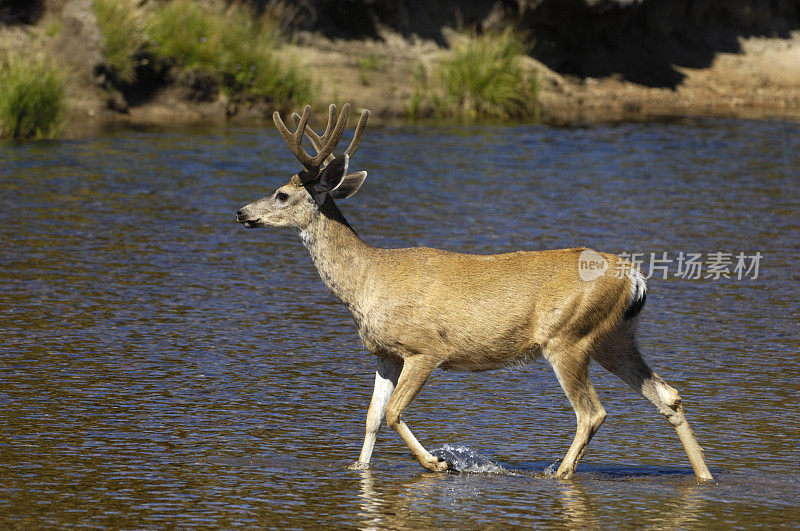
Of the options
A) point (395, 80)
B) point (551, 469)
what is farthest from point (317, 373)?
point (395, 80)

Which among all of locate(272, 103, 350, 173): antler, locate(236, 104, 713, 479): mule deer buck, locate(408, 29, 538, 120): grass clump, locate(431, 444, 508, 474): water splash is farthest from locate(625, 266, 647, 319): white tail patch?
locate(408, 29, 538, 120): grass clump

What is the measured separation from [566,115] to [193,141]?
9572 millimetres

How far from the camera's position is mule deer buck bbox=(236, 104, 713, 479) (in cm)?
716

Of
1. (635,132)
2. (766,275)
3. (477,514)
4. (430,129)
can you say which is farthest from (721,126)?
(477,514)

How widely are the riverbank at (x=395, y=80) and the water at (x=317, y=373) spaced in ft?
18.6

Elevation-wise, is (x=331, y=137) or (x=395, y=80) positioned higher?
(x=331, y=137)

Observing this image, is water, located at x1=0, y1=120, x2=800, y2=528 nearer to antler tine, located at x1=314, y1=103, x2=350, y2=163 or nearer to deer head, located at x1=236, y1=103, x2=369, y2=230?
deer head, located at x1=236, y1=103, x2=369, y2=230

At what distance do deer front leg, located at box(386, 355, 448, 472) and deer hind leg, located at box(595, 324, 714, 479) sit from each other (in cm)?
100

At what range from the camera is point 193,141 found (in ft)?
69.9

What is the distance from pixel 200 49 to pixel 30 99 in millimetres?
5315

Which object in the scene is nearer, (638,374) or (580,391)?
(580,391)

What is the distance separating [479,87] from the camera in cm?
2675

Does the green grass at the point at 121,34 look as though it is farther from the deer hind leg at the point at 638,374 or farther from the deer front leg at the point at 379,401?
the deer hind leg at the point at 638,374

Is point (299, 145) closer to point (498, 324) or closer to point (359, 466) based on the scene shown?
point (498, 324)
